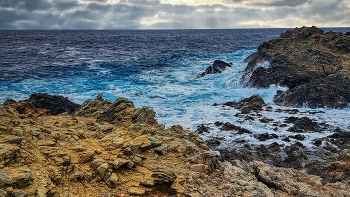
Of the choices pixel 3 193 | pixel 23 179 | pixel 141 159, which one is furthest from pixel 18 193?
pixel 141 159

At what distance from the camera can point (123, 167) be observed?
8.83m

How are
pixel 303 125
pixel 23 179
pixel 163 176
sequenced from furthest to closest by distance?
pixel 303 125 → pixel 163 176 → pixel 23 179

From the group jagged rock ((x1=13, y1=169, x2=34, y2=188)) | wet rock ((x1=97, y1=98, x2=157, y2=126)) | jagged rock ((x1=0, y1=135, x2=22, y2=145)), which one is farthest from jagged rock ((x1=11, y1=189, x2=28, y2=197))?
wet rock ((x1=97, y1=98, x2=157, y2=126))

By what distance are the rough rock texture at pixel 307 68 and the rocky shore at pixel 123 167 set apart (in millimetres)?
16210

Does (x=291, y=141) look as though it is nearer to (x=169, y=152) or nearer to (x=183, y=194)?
(x=169, y=152)

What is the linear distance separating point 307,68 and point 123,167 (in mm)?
29974

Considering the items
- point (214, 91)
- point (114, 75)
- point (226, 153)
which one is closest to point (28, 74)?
point (114, 75)

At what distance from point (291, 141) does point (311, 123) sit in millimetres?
3922

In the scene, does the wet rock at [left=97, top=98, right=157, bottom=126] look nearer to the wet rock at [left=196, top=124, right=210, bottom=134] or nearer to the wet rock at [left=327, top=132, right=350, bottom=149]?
the wet rock at [left=196, top=124, right=210, bottom=134]

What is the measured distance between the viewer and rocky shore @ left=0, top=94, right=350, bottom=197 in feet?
24.2

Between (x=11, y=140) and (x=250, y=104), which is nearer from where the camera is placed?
(x=11, y=140)

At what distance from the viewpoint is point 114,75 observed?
44.7m

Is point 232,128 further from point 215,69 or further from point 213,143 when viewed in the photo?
point 215,69

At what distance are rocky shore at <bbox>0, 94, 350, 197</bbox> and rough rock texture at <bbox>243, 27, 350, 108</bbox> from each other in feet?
53.2
